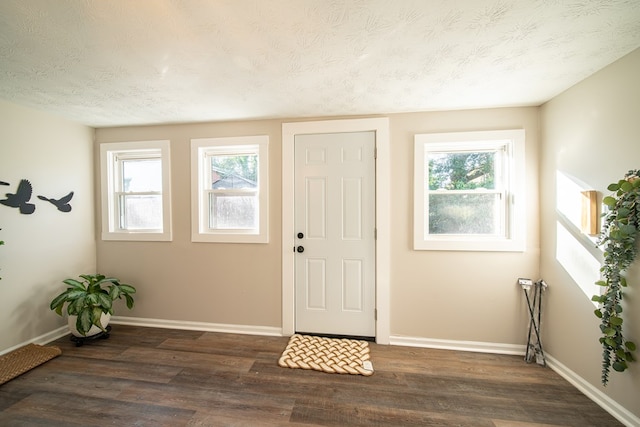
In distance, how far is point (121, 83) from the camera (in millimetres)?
1744

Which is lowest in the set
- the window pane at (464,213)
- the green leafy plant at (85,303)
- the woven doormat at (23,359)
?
the woven doormat at (23,359)

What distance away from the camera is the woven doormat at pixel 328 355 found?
6.15 feet

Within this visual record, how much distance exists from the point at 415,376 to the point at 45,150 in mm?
4093

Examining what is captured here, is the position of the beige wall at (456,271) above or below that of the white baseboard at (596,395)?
above

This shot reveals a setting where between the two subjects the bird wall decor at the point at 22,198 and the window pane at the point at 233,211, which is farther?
the window pane at the point at 233,211

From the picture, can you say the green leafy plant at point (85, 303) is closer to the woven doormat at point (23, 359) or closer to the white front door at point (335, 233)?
the woven doormat at point (23, 359)

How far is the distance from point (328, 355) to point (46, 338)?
2857mm

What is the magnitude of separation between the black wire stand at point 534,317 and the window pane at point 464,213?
540 mm

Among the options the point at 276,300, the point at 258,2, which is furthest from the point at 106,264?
the point at 258,2

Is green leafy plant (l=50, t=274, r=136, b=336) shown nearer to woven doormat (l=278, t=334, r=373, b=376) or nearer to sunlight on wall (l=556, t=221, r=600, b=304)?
woven doormat (l=278, t=334, r=373, b=376)

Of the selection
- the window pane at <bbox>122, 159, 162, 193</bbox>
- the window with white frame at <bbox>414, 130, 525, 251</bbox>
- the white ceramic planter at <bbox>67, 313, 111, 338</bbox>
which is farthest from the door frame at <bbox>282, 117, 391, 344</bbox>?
the white ceramic planter at <bbox>67, 313, 111, 338</bbox>

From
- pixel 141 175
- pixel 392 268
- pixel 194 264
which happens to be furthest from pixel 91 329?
pixel 392 268

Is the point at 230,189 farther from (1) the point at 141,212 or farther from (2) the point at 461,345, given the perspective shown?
(2) the point at 461,345

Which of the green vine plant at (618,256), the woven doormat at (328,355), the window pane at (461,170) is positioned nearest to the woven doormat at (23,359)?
the woven doormat at (328,355)
